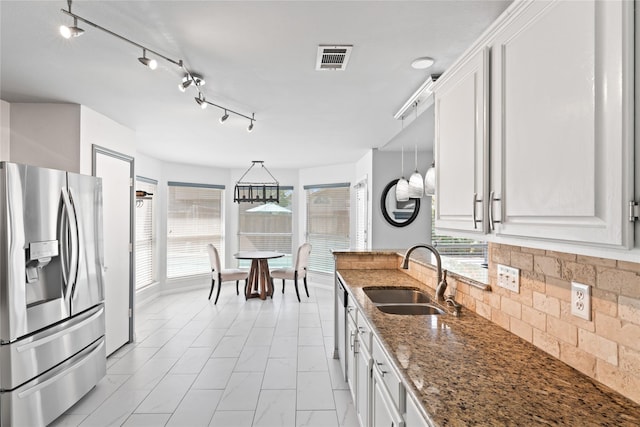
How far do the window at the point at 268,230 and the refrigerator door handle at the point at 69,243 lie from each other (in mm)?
4973

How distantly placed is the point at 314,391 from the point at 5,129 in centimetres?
354

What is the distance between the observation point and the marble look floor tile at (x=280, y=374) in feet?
10.0

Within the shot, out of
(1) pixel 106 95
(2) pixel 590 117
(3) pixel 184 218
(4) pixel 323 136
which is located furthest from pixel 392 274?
(3) pixel 184 218

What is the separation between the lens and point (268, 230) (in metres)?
7.73

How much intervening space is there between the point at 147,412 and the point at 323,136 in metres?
3.38

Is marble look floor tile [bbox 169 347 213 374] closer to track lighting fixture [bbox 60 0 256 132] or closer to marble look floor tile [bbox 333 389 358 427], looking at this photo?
marble look floor tile [bbox 333 389 358 427]

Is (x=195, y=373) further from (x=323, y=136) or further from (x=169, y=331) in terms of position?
(x=323, y=136)

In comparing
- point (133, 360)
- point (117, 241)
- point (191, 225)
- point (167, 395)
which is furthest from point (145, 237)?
point (167, 395)

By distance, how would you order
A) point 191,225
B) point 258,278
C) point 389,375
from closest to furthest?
point 389,375, point 258,278, point 191,225

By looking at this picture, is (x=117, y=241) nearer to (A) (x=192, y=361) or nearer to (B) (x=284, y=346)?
(A) (x=192, y=361)

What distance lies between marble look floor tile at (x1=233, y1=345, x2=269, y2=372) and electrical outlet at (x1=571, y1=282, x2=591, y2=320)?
2800 millimetres

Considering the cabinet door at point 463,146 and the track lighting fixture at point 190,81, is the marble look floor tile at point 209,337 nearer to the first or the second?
the track lighting fixture at point 190,81

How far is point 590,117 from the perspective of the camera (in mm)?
887

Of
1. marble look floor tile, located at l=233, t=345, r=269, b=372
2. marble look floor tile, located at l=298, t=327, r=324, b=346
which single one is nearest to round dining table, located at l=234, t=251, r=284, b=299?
marble look floor tile, located at l=298, t=327, r=324, b=346
